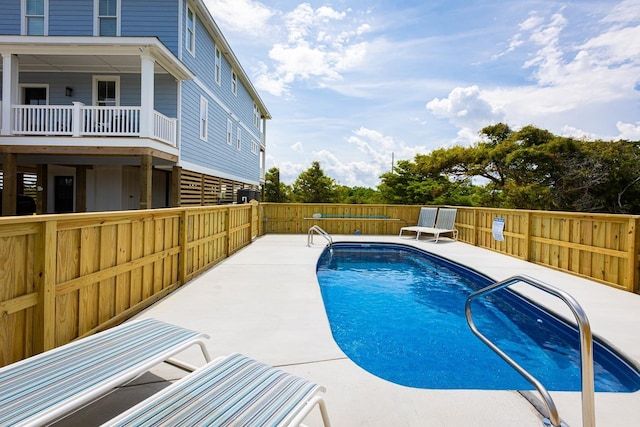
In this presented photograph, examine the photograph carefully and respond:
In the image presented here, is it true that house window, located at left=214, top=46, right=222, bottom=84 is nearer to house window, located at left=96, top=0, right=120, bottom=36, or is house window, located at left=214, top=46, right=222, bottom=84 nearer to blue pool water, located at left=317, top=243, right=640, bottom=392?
house window, located at left=96, top=0, right=120, bottom=36

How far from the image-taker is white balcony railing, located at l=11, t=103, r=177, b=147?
27.5 feet

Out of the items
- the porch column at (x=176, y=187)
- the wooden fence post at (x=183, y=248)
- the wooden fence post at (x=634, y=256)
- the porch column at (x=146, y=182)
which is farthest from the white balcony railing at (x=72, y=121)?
the wooden fence post at (x=634, y=256)

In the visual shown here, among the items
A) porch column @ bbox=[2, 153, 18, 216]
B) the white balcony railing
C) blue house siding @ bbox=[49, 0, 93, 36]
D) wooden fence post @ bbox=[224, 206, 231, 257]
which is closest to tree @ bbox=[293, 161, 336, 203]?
blue house siding @ bbox=[49, 0, 93, 36]

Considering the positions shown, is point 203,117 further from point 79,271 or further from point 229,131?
point 79,271

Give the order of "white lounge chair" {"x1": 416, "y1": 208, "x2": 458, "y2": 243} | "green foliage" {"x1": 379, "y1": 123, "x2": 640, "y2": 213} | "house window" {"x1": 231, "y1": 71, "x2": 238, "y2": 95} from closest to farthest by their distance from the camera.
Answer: "white lounge chair" {"x1": 416, "y1": 208, "x2": 458, "y2": 243} < "house window" {"x1": 231, "y1": 71, "x2": 238, "y2": 95} < "green foliage" {"x1": 379, "y1": 123, "x2": 640, "y2": 213}

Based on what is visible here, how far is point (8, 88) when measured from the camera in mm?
8219

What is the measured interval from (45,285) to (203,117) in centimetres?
1038

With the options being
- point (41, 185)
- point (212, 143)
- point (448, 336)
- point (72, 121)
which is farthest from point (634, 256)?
point (41, 185)

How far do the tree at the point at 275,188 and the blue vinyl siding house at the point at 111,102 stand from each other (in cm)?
1172

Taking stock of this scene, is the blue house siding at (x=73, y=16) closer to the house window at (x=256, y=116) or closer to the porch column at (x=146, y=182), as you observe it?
the porch column at (x=146, y=182)

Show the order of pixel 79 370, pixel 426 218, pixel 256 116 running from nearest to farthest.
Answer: pixel 79 370, pixel 426 218, pixel 256 116

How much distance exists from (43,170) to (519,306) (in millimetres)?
12943

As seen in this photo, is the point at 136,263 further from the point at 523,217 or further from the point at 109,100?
→ the point at 109,100

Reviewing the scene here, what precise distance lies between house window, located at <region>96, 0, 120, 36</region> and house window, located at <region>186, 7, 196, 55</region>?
1923 mm
